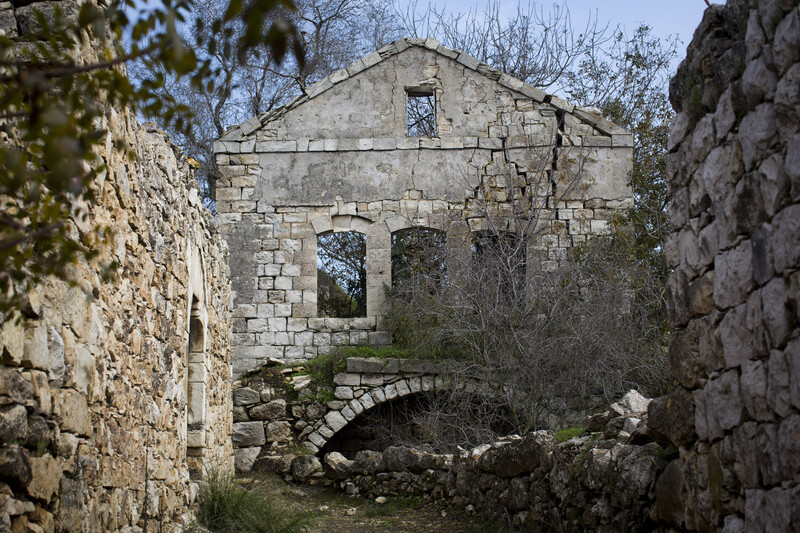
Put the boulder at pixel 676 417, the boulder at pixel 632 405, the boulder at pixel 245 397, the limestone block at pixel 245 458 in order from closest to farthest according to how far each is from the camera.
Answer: the boulder at pixel 676 417
the boulder at pixel 632 405
the limestone block at pixel 245 458
the boulder at pixel 245 397

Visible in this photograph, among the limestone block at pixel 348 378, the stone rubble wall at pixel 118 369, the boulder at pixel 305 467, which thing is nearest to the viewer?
the stone rubble wall at pixel 118 369

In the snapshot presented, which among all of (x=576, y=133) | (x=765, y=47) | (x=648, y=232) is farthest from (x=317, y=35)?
(x=765, y=47)

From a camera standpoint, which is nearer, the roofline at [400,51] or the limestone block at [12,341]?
the limestone block at [12,341]

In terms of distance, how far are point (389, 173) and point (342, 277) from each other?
11.9ft

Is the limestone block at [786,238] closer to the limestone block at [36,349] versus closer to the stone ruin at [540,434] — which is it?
the stone ruin at [540,434]

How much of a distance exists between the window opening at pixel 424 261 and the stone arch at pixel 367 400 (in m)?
1.39

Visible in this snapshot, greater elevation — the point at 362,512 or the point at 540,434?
the point at 540,434

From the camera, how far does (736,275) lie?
3.36 meters

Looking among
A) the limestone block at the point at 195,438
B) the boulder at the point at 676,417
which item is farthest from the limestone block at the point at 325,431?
the boulder at the point at 676,417

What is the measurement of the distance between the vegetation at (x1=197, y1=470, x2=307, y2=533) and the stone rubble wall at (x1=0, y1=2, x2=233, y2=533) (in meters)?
0.33

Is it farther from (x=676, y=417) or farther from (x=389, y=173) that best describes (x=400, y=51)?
(x=676, y=417)

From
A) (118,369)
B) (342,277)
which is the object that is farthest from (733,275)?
(342,277)

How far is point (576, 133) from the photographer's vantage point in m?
13.9

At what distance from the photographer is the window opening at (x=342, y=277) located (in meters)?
14.9
